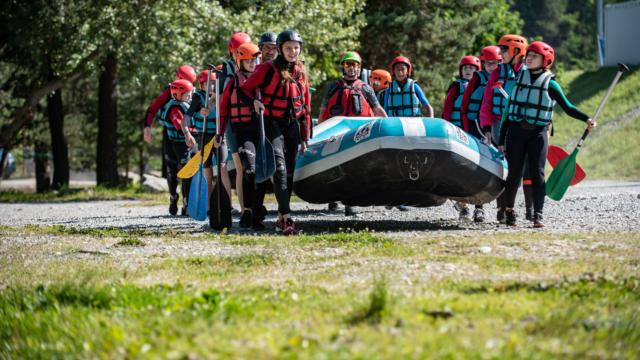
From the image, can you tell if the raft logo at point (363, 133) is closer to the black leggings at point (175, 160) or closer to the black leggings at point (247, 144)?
the black leggings at point (247, 144)

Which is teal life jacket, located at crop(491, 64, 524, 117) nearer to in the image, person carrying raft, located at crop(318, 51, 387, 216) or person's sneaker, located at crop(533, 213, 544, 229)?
person's sneaker, located at crop(533, 213, 544, 229)

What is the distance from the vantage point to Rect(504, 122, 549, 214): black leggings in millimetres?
11406

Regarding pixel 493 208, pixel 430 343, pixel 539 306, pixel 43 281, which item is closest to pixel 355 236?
pixel 43 281

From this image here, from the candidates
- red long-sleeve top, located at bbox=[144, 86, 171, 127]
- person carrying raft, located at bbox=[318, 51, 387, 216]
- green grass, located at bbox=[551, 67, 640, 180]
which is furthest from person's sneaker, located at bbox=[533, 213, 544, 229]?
green grass, located at bbox=[551, 67, 640, 180]

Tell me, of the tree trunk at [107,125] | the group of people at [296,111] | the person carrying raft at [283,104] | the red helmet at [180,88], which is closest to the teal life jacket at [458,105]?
the group of people at [296,111]

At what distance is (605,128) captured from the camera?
1601 inches

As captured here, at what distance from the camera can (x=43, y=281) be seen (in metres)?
7.77

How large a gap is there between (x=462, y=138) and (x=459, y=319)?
19.9ft

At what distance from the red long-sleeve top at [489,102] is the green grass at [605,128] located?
57.6 ft

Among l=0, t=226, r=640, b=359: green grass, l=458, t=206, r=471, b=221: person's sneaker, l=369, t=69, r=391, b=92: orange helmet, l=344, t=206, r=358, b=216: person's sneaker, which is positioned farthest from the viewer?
l=369, t=69, r=391, b=92: orange helmet

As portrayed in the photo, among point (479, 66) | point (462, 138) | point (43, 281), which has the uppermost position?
point (479, 66)

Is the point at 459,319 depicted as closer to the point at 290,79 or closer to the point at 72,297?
the point at 72,297

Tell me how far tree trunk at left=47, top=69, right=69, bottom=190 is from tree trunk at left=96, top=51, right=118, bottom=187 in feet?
5.60

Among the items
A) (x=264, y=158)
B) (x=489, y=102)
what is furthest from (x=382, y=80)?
(x=264, y=158)
